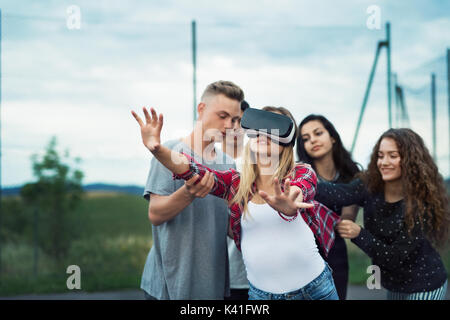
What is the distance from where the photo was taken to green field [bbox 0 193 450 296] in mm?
5207

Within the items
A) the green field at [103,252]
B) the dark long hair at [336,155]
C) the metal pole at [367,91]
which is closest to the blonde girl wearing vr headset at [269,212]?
the dark long hair at [336,155]

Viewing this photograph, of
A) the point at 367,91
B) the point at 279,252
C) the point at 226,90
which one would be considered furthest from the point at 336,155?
the point at 367,91

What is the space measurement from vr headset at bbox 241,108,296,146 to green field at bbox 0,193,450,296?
3895 millimetres

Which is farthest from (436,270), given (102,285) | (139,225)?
(139,225)

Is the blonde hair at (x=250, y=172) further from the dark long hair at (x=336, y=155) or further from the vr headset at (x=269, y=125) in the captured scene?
the dark long hair at (x=336, y=155)

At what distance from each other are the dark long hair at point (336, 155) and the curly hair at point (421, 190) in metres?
0.32

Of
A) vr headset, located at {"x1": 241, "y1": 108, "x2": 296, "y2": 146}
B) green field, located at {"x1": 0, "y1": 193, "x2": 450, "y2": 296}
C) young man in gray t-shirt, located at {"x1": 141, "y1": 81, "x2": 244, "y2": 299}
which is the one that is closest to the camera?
vr headset, located at {"x1": 241, "y1": 108, "x2": 296, "y2": 146}

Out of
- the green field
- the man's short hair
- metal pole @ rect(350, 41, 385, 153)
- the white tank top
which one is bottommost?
the green field

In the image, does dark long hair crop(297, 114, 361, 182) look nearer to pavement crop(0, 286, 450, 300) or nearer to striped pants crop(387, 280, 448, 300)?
striped pants crop(387, 280, 448, 300)

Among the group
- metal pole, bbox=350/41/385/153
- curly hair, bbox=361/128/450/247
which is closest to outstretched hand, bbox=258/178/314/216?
curly hair, bbox=361/128/450/247

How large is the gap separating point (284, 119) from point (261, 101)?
2.69 meters

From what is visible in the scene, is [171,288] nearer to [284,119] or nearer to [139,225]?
[284,119]

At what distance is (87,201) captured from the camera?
222 inches
